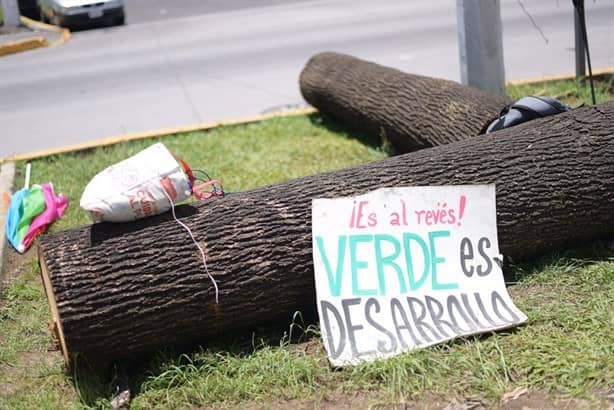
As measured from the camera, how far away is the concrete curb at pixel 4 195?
555 centimetres

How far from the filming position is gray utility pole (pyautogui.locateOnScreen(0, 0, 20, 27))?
1675cm

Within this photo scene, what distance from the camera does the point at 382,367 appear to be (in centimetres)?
361

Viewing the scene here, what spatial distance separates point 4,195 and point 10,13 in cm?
1149

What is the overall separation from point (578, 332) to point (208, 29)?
11.9 m

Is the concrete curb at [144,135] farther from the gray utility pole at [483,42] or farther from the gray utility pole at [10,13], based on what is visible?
the gray utility pole at [10,13]

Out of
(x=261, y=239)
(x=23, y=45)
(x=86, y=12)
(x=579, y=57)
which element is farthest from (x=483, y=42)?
(x=86, y=12)

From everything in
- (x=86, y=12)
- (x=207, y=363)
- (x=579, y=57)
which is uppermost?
(x=86, y=12)

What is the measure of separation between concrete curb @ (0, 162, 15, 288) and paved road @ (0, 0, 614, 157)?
793mm

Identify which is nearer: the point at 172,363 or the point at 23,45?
the point at 172,363

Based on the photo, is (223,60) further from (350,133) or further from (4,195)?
(4,195)

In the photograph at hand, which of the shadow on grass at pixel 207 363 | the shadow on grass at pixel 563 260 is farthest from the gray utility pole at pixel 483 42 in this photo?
the shadow on grass at pixel 207 363

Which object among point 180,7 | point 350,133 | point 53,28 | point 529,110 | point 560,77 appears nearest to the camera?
point 529,110

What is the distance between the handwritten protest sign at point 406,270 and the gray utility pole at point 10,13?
47.4 ft

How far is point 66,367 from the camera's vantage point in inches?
158
